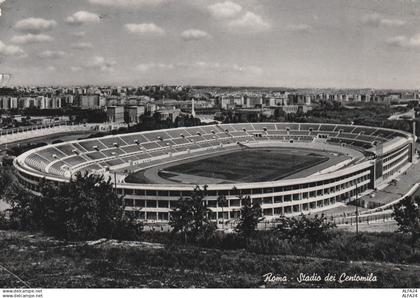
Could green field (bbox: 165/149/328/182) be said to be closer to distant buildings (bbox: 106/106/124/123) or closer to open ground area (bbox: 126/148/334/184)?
open ground area (bbox: 126/148/334/184)

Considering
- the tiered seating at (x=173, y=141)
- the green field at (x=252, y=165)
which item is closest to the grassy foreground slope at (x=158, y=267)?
the green field at (x=252, y=165)

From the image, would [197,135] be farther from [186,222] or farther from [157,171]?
[186,222]

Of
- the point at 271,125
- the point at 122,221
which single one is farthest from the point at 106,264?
the point at 271,125

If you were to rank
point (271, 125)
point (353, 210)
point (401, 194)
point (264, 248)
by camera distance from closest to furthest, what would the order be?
1. point (264, 248)
2. point (353, 210)
3. point (401, 194)
4. point (271, 125)

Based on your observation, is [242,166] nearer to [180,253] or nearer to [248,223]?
[248,223]

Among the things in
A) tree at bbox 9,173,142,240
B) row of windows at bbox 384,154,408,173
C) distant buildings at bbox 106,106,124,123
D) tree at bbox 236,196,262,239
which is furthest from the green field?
distant buildings at bbox 106,106,124,123
